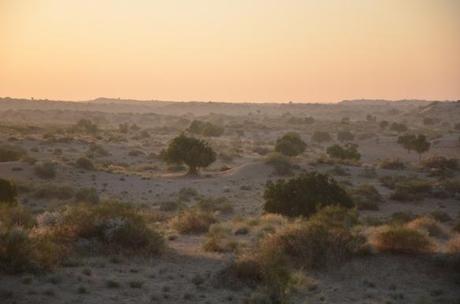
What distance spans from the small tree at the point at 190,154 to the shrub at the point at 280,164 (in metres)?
4.33

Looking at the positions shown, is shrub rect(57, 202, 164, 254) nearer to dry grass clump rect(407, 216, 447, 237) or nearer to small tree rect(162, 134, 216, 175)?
dry grass clump rect(407, 216, 447, 237)

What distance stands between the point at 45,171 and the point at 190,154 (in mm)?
10158

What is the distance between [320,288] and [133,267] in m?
4.78

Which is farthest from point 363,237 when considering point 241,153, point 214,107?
point 214,107

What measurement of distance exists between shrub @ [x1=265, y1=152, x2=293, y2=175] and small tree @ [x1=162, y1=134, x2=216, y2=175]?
433 centimetres

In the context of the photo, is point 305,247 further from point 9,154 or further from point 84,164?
point 9,154

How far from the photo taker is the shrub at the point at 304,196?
21.9m

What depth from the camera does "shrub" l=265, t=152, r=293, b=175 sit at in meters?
39.4

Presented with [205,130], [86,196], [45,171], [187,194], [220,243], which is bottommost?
[187,194]

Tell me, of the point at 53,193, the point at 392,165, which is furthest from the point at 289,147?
the point at 53,193

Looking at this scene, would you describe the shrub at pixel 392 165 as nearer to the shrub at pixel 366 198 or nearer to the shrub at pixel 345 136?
the shrub at pixel 366 198

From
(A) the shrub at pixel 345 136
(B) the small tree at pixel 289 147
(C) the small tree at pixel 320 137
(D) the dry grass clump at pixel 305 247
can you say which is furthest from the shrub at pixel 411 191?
(A) the shrub at pixel 345 136

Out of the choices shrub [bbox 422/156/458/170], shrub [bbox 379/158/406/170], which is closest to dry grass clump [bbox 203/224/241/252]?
shrub [bbox 379/158/406/170]

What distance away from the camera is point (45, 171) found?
35.8m
